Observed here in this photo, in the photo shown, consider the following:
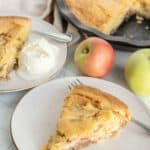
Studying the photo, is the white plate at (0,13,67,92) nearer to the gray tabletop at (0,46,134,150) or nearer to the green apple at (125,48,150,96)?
the gray tabletop at (0,46,134,150)

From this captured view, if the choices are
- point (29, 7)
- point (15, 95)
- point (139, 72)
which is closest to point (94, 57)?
point (139, 72)

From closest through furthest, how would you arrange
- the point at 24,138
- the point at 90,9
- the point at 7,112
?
1. the point at 24,138
2. the point at 7,112
3. the point at 90,9

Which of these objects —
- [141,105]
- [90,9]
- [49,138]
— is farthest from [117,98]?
[90,9]

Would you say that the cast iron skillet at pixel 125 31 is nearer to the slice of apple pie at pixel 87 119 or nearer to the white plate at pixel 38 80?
the white plate at pixel 38 80

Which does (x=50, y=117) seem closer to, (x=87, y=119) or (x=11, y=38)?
(x=87, y=119)

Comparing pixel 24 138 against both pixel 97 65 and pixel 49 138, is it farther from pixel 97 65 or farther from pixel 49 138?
pixel 97 65

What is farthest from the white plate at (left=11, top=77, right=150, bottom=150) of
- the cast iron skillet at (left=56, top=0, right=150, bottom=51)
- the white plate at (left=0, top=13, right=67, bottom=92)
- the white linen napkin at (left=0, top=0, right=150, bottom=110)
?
the white linen napkin at (left=0, top=0, right=150, bottom=110)
